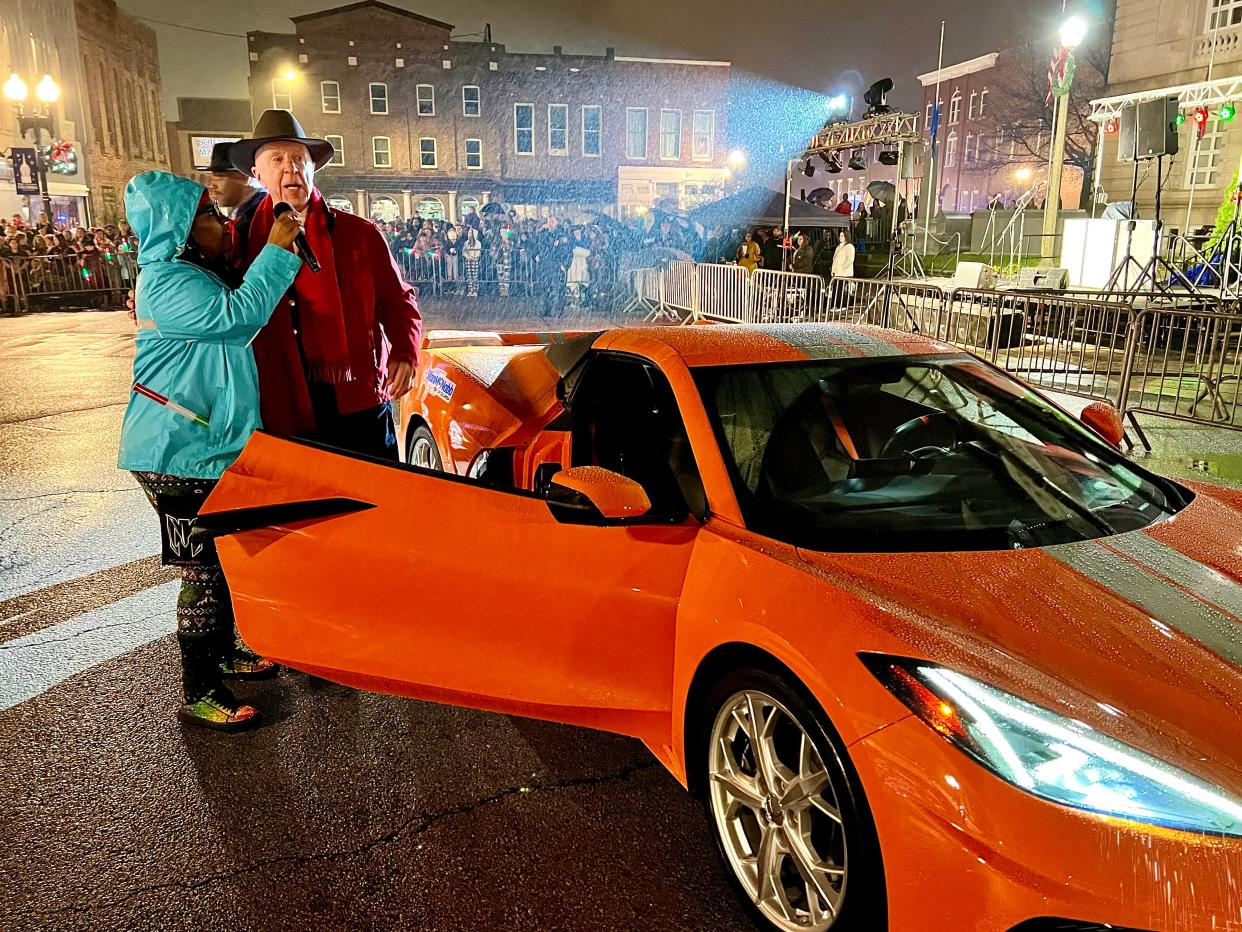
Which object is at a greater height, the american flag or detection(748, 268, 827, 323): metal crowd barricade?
the american flag

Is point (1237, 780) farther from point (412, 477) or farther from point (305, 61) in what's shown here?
point (305, 61)

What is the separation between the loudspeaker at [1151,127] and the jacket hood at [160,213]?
15.3 meters

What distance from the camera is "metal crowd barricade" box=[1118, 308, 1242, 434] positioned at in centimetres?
670

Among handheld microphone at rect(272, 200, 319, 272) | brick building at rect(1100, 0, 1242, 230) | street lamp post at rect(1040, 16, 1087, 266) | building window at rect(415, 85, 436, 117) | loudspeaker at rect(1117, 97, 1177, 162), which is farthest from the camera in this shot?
building window at rect(415, 85, 436, 117)

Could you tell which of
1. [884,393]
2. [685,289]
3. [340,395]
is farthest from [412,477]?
[685,289]

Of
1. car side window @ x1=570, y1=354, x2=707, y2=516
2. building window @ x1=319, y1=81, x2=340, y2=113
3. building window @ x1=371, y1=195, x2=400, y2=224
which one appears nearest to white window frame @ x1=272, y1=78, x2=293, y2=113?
building window @ x1=319, y1=81, x2=340, y2=113

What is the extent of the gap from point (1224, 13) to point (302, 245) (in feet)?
101

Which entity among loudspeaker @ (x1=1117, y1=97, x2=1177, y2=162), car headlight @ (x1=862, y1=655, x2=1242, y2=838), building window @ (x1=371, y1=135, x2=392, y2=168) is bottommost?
car headlight @ (x1=862, y1=655, x2=1242, y2=838)

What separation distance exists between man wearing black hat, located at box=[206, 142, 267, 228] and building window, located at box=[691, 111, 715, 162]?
4560cm

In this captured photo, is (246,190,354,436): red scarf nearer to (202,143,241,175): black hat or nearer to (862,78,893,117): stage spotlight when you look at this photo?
(202,143,241,175): black hat

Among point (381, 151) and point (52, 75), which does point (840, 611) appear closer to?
point (52, 75)

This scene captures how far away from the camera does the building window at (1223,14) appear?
24.4 metres

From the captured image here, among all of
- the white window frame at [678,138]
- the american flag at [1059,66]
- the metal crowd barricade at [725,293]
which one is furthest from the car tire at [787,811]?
the white window frame at [678,138]

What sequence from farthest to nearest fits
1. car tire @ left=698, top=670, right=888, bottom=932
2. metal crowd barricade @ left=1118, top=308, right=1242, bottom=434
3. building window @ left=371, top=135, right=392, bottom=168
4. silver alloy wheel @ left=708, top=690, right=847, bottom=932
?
building window @ left=371, top=135, right=392, bottom=168 < metal crowd barricade @ left=1118, top=308, right=1242, bottom=434 < silver alloy wheel @ left=708, top=690, right=847, bottom=932 < car tire @ left=698, top=670, right=888, bottom=932
